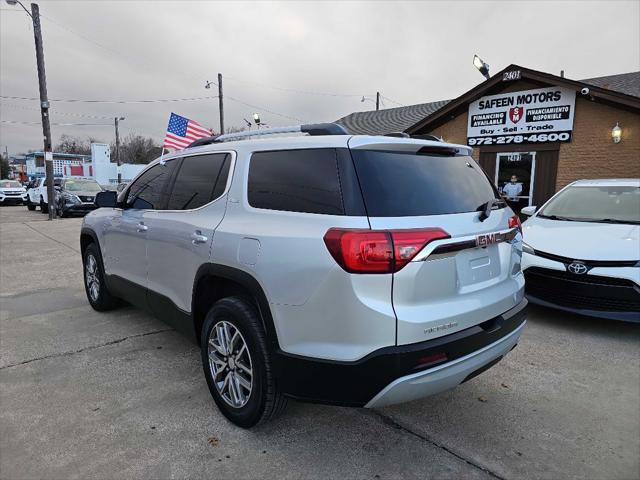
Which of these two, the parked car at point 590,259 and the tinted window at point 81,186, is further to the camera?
the tinted window at point 81,186

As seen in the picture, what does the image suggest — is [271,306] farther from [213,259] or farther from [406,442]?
[406,442]

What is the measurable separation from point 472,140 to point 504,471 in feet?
38.8

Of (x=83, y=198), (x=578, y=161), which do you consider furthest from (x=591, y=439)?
(x=83, y=198)

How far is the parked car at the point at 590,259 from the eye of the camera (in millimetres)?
4227

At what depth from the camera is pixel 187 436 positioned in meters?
2.70

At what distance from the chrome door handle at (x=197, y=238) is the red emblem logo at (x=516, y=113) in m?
11.3

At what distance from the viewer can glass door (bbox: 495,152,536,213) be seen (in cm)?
1184

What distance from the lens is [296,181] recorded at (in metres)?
2.51

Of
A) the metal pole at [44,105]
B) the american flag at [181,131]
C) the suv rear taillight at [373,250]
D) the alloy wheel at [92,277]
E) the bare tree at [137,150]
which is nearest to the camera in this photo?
the suv rear taillight at [373,250]

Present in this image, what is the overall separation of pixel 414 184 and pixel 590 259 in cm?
293

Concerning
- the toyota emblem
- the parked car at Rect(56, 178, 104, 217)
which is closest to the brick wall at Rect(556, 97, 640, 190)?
the toyota emblem

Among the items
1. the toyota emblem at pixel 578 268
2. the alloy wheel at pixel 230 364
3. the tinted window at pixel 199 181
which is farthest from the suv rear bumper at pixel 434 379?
the toyota emblem at pixel 578 268

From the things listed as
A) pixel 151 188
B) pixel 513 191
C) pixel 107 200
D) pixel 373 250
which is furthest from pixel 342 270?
pixel 513 191

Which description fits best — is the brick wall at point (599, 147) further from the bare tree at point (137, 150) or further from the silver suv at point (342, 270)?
the bare tree at point (137, 150)
